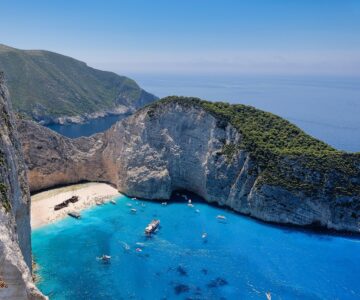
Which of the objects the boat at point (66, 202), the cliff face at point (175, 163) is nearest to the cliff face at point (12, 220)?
the boat at point (66, 202)

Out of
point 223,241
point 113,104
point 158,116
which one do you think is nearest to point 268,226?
point 223,241

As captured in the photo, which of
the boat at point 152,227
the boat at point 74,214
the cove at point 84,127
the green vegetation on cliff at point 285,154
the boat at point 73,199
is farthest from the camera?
the cove at point 84,127

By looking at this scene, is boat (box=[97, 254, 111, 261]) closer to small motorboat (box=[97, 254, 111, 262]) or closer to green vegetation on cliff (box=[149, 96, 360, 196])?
small motorboat (box=[97, 254, 111, 262])

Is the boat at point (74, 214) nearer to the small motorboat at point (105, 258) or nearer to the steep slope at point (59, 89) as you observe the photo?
the small motorboat at point (105, 258)

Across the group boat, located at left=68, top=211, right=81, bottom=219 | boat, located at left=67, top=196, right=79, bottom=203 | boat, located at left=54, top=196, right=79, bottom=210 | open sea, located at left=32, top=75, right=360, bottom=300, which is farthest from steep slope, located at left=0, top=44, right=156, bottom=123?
open sea, located at left=32, top=75, right=360, bottom=300

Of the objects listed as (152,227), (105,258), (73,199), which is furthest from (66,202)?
(105,258)

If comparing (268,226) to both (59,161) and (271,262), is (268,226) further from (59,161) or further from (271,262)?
(59,161)
